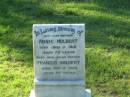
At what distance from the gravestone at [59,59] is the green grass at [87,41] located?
1042mm

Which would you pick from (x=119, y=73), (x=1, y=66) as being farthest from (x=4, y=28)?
(x=119, y=73)

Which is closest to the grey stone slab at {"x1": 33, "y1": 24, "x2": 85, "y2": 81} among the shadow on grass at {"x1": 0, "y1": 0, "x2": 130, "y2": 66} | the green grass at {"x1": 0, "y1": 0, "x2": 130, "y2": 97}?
the green grass at {"x1": 0, "y1": 0, "x2": 130, "y2": 97}

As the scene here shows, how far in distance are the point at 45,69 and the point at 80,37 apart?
57cm

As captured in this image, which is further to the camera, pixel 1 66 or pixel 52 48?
pixel 1 66

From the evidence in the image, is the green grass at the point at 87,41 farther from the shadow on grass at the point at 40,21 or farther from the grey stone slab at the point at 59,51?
the grey stone slab at the point at 59,51

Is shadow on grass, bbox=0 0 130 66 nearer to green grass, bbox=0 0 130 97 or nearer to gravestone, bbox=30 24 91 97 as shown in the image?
green grass, bbox=0 0 130 97

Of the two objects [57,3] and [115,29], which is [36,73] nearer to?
[115,29]

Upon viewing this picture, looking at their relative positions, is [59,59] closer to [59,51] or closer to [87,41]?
[59,51]

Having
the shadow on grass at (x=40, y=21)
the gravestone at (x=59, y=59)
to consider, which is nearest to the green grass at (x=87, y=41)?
the shadow on grass at (x=40, y=21)

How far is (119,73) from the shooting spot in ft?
24.0

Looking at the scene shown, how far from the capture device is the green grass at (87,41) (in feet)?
23.0

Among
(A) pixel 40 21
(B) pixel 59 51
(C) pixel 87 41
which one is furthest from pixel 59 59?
(A) pixel 40 21

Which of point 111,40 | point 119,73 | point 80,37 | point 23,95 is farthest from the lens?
point 111,40

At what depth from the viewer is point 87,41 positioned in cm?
877
